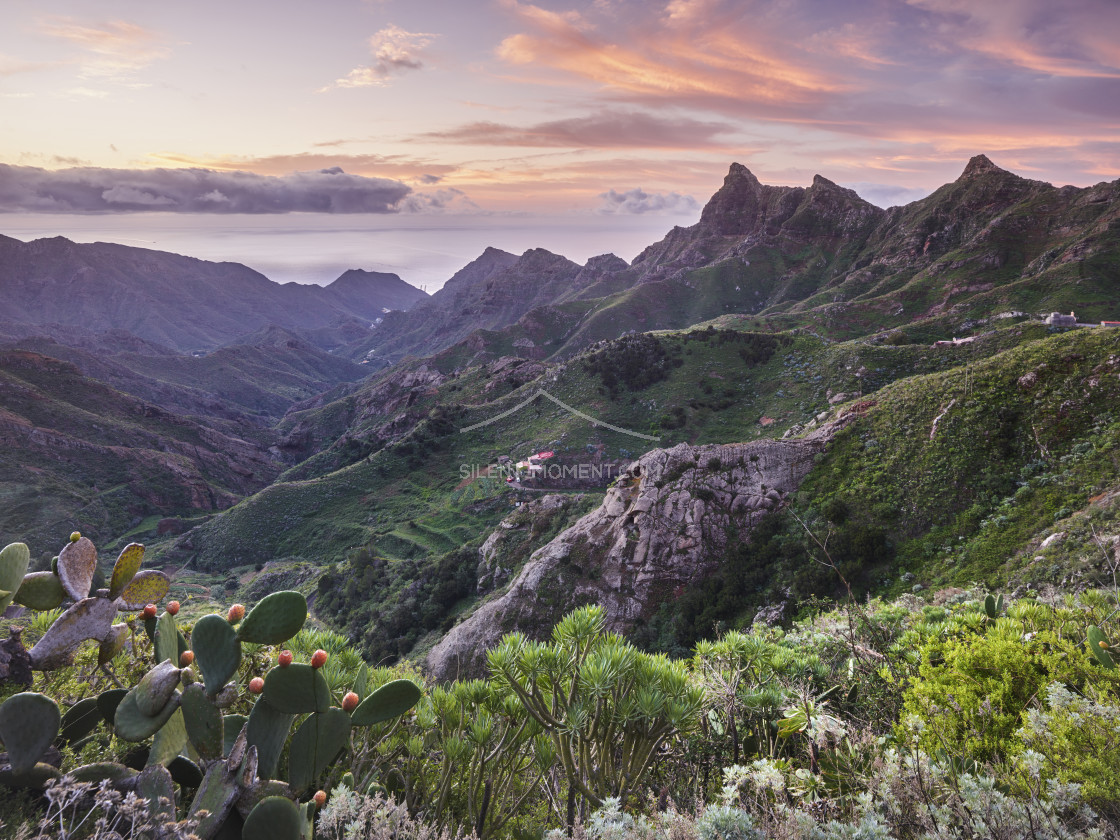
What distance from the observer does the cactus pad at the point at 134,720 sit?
2883mm

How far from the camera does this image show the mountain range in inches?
816

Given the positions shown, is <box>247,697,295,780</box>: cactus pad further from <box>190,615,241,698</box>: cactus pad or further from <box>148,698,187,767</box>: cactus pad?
<box>148,698,187,767</box>: cactus pad

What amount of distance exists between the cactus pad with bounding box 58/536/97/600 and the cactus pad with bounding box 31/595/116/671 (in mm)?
171

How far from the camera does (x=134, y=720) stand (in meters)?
2.93

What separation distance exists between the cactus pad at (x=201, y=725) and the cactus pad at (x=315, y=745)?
447 millimetres

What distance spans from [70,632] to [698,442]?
5506cm

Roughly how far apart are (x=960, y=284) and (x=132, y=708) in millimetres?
111594

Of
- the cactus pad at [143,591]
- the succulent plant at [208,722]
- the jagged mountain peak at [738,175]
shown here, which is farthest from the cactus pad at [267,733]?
the jagged mountain peak at [738,175]

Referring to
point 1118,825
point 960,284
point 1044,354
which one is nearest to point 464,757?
point 1118,825

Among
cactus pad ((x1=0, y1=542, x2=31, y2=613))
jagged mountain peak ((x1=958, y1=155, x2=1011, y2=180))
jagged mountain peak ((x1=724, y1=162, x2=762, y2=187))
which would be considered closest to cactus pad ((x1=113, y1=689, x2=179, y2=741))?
cactus pad ((x1=0, y1=542, x2=31, y2=613))

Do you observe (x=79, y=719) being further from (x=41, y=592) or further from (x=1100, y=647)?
(x=1100, y=647)

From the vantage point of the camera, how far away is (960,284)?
8350 centimetres

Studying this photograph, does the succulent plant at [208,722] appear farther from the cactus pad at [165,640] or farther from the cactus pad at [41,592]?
the cactus pad at [41,592]

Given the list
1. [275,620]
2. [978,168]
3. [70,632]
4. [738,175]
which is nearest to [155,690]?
[275,620]
